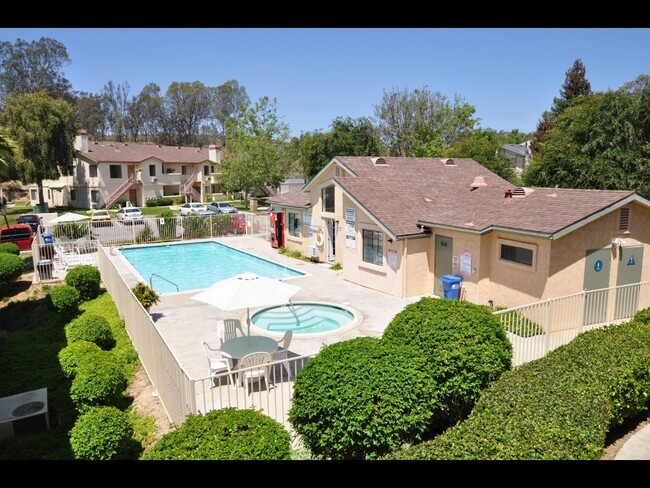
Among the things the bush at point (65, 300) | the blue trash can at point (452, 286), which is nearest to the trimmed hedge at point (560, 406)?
the blue trash can at point (452, 286)

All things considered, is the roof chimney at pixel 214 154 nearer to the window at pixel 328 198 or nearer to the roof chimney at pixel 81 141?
the roof chimney at pixel 81 141

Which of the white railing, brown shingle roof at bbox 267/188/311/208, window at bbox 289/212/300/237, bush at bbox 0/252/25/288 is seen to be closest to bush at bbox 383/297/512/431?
the white railing

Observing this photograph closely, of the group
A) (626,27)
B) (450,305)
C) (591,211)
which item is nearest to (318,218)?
(591,211)

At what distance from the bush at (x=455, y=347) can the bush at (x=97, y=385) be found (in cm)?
545

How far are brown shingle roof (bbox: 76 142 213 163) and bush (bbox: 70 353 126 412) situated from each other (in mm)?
46259

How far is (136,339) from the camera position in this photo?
40.3ft

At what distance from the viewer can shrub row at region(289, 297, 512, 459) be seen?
627 cm

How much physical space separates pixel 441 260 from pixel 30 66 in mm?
91411

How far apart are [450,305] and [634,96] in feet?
87.3

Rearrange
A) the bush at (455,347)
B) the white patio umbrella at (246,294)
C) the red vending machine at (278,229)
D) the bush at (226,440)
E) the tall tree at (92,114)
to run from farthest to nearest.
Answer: the tall tree at (92,114), the red vending machine at (278,229), the white patio umbrella at (246,294), the bush at (455,347), the bush at (226,440)

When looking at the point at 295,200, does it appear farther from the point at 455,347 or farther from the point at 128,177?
the point at 128,177

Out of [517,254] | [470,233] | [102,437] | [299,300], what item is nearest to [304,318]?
[299,300]

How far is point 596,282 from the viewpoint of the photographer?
1434 cm

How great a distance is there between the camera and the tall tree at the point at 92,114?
307 ft
